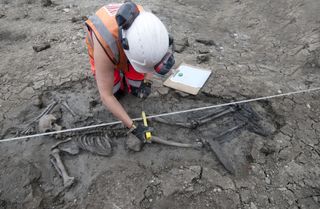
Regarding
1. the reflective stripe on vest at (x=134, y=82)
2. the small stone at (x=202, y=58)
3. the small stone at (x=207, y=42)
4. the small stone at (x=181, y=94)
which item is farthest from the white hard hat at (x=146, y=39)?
the small stone at (x=207, y=42)

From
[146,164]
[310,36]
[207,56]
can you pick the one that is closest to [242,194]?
[146,164]

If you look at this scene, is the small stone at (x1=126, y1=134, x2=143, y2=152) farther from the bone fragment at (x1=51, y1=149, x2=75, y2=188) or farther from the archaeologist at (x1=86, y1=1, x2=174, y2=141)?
the bone fragment at (x1=51, y1=149, x2=75, y2=188)

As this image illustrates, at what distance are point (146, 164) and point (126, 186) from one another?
0.97 feet

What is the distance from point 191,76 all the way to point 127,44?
5.49ft

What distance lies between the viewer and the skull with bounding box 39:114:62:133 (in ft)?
8.86

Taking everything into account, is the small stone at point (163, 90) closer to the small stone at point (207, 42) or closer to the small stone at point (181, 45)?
the small stone at point (181, 45)

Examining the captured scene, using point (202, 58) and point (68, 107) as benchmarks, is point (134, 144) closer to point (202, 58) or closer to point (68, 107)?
point (68, 107)

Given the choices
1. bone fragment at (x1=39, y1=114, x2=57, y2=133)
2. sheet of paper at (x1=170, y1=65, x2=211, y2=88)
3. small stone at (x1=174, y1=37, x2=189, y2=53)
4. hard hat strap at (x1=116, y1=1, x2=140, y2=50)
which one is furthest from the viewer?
small stone at (x1=174, y1=37, x2=189, y2=53)

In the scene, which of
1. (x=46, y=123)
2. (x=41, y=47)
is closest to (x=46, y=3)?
(x=41, y=47)

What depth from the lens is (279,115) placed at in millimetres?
2865

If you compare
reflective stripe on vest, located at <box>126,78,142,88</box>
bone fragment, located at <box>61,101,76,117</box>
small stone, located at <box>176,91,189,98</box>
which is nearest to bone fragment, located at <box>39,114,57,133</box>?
bone fragment, located at <box>61,101,76,117</box>

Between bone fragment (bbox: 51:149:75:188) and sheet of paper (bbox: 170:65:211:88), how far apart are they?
171cm

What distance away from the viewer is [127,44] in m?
1.91

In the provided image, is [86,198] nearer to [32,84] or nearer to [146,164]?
[146,164]
